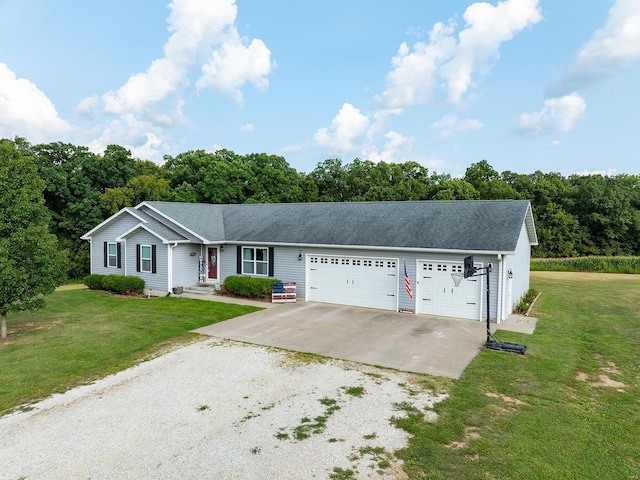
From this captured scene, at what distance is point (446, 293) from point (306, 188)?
102 ft

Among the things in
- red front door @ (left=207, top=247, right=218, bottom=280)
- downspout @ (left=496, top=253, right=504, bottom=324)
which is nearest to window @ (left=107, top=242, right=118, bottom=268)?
red front door @ (left=207, top=247, right=218, bottom=280)

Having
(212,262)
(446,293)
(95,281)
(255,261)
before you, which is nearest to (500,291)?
(446,293)

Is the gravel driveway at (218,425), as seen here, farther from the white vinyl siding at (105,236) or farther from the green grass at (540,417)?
the white vinyl siding at (105,236)

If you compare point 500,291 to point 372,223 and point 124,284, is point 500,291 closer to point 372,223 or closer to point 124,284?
point 372,223

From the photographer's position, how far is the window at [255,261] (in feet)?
59.2

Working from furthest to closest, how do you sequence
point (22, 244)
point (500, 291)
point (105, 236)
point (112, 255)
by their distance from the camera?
1. point (105, 236)
2. point (112, 255)
3. point (500, 291)
4. point (22, 244)

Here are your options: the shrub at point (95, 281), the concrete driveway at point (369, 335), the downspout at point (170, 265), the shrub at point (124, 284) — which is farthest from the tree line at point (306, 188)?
the concrete driveway at point (369, 335)

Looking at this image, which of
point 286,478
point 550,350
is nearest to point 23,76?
point 286,478

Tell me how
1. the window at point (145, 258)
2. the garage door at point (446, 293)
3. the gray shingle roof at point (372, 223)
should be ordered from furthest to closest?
the window at point (145, 258) < the gray shingle roof at point (372, 223) < the garage door at point (446, 293)

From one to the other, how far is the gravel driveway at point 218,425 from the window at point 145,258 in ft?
35.1

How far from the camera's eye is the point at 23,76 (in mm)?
22172

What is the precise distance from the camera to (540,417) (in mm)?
6492

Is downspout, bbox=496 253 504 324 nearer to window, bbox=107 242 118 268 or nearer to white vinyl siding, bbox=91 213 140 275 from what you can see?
white vinyl siding, bbox=91 213 140 275

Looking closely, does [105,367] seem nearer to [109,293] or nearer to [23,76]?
[109,293]
